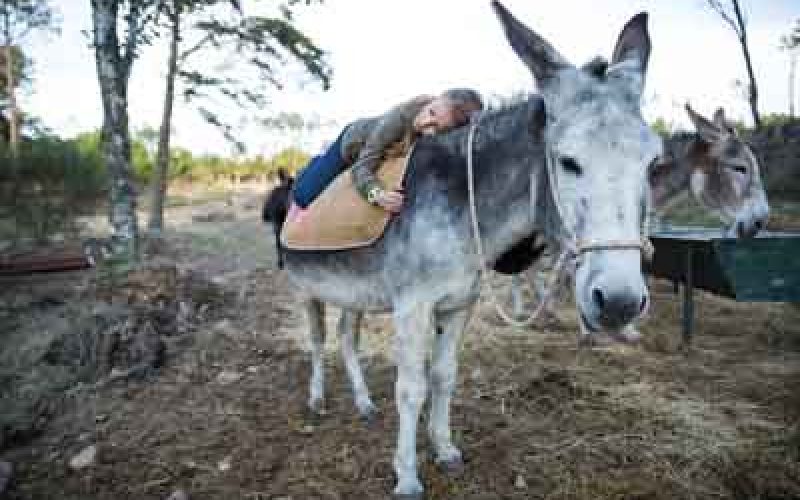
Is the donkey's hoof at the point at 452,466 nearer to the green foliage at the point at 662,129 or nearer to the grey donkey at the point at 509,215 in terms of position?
the grey donkey at the point at 509,215

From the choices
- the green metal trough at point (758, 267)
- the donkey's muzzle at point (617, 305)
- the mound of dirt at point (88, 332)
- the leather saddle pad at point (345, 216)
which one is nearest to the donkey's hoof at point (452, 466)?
the leather saddle pad at point (345, 216)

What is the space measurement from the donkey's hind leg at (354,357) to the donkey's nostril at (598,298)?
2.29 metres

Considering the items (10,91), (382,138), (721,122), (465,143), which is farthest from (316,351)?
(10,91)

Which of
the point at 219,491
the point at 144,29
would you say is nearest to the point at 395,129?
the point at 219,491

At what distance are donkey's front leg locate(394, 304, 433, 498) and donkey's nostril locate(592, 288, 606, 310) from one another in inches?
38.3

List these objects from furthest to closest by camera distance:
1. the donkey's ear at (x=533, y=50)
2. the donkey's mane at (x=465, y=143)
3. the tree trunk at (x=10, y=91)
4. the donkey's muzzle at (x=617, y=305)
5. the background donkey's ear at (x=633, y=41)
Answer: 1. the tree trunk at (x=10, y=91)
2. the donkey's mane at (x=465, y=143)
3. the background donkey's ear at (x=633, y=41)
4. the donkey's ear at (x=533, y=50)
5. the donkey's muzzle at (x=617, y=305)

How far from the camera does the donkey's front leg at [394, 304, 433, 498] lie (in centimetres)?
262

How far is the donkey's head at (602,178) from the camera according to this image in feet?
5.79

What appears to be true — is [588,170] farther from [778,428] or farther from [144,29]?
[144,29]

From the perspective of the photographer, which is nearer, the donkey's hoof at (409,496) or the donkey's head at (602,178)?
the donkey's head at (602,178)

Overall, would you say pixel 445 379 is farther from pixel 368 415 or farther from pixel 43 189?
pixel 43 189

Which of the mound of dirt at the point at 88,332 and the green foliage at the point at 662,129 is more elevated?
the green foliage at the point at 662,129

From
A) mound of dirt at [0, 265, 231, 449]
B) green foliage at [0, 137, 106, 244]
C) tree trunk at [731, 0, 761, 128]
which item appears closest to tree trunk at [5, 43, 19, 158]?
green foliage at [0, 137, 106, 244]

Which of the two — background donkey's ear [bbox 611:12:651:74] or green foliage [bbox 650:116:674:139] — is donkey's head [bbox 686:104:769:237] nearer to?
green foliage [bbox 650:116:674:139]
